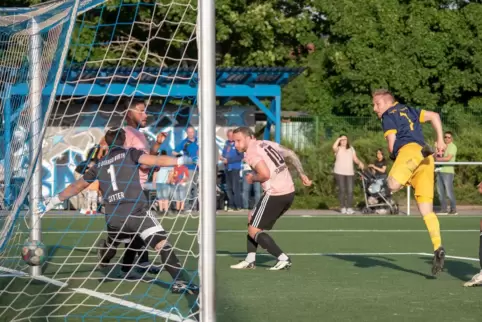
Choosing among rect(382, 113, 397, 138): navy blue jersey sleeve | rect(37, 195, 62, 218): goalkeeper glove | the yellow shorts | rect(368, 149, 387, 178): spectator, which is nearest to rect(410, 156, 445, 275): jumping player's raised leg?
the yellow shorts

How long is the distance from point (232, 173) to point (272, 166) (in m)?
11.0

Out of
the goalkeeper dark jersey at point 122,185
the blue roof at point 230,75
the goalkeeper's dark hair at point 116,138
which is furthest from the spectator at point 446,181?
the goalkeeper dark jersey at point 122,185

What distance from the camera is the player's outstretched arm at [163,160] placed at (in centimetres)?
871

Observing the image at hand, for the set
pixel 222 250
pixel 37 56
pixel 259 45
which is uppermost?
pixel 259 45

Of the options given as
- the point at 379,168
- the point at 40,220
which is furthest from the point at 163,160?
the point at 379,168

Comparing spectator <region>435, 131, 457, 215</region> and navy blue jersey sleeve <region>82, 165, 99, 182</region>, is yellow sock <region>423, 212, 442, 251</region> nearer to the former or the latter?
navy blue jersey sleeve <region>82, 165, 99, 182</region>

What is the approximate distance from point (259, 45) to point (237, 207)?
31.3 feet

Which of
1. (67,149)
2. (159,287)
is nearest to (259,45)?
(67,149)

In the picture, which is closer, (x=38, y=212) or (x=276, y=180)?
(x=38, y=212)

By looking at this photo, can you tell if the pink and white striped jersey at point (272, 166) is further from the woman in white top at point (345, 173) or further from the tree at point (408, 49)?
the tree at point (408, 49)

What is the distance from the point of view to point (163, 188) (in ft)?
70.6

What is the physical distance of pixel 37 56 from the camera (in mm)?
11211

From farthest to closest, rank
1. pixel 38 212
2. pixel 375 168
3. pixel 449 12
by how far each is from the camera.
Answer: pixel 449 12, pixel 375 168, pixel 38 212

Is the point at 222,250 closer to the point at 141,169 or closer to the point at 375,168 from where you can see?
the point at 141,169
